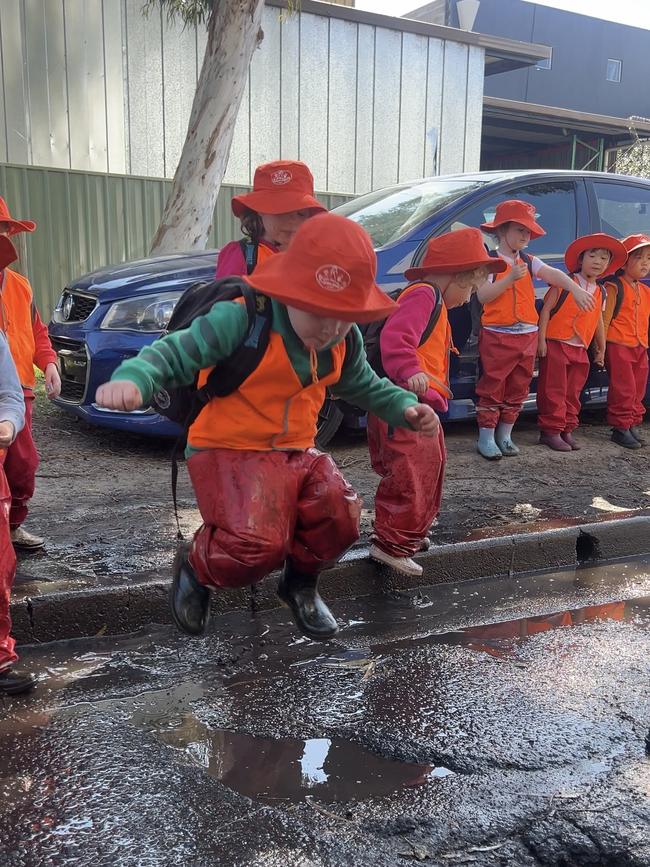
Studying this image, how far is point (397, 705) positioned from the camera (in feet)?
10.1

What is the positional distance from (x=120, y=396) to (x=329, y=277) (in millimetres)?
662

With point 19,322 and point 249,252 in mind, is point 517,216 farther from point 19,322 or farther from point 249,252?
point 19,322

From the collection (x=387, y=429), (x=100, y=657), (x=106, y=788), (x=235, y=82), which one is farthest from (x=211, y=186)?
(x=106, y=788)

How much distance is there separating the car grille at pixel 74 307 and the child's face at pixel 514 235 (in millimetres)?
2934

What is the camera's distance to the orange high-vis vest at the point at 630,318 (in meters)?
6.90

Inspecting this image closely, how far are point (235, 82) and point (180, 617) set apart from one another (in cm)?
797

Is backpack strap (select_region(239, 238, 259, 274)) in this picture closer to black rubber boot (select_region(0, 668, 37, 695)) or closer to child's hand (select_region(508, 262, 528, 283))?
black rubber boot (select_region(0, 668, 37, 695))

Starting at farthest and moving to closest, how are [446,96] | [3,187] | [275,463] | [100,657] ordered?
[446,96] < [3,187] < [100,657] < [275,463]

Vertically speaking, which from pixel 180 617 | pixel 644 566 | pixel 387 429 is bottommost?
pixel 644 566

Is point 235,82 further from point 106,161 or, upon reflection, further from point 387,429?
point 387,429

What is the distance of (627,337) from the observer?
22.6 ft

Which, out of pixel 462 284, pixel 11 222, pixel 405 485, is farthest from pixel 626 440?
pixel 11 222

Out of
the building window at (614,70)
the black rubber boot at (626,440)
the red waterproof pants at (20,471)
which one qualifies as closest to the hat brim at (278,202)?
the red waterproof pants at (20,471)

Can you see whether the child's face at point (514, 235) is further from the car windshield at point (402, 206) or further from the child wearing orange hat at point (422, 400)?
the child wearing orange hat at point (422, 400)
